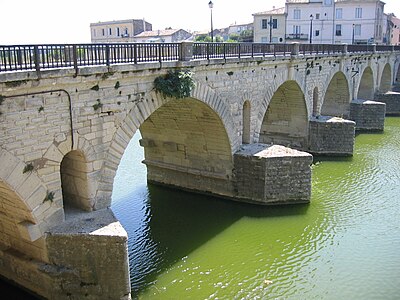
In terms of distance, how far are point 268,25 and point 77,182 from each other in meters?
48.6

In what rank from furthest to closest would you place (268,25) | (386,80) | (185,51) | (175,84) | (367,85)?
1. (268,25)
2. (386,80)
3. (367,85)
4. (185,51)
5. (175,84)

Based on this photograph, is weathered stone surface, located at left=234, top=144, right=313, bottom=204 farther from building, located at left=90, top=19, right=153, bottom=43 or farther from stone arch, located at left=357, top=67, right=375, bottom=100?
building, located at left=90, top=19, right=153, bottom=43

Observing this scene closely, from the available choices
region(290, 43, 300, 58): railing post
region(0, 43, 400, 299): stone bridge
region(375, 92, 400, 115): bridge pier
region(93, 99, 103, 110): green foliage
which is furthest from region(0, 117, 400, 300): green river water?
region(375, 92, 400, 115): bridge pier

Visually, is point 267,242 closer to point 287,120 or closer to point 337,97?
point 287,120

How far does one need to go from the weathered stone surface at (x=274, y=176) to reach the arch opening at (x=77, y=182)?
7.80 meters

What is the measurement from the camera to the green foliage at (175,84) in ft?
45.0

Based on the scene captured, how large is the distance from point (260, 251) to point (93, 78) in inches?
300

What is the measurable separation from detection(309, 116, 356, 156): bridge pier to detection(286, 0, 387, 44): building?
3363cm

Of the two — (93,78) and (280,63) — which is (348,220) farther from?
(93,78)

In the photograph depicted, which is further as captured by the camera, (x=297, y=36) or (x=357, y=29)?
(x=297, y=36)

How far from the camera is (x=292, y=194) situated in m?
18.0

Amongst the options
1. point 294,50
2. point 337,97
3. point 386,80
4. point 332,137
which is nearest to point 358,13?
point 386,80

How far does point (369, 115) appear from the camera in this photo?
3231cm

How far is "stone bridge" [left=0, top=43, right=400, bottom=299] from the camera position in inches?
404
